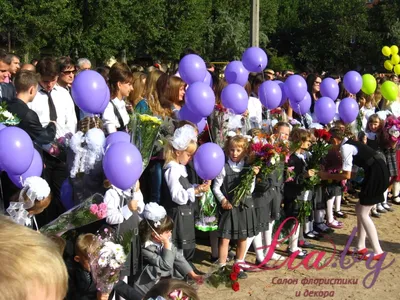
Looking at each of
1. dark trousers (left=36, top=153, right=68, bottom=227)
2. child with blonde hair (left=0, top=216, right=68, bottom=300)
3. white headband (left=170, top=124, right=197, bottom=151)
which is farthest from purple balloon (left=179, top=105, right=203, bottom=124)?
Result: child with blonde hair (left=0, top=216, right=68, bottom=300)

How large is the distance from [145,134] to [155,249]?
0.89 metres

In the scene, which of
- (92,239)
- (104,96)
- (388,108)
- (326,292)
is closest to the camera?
(92,239)

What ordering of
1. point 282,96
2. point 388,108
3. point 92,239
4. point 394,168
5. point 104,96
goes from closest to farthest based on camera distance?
point 92,239
point 104,96
point 282,96
point 394,168
point 388,108

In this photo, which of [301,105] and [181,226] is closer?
[181,226]

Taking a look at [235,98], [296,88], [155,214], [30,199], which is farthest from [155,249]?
[296,88]

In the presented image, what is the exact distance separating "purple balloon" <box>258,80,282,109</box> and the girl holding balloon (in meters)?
1.92

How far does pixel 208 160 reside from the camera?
4496 millimetres

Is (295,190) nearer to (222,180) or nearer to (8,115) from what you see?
(222,180)

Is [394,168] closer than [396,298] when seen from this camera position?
No

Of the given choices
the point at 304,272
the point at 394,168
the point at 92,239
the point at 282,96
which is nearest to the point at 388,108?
the point at 394,168

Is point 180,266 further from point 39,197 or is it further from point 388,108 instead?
point 388,108

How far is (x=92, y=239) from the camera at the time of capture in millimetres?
3408

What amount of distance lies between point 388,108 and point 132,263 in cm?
601

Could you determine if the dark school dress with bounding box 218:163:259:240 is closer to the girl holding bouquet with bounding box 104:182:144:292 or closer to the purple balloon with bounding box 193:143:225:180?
the purple balloon with bounding box 193:143:225:180
